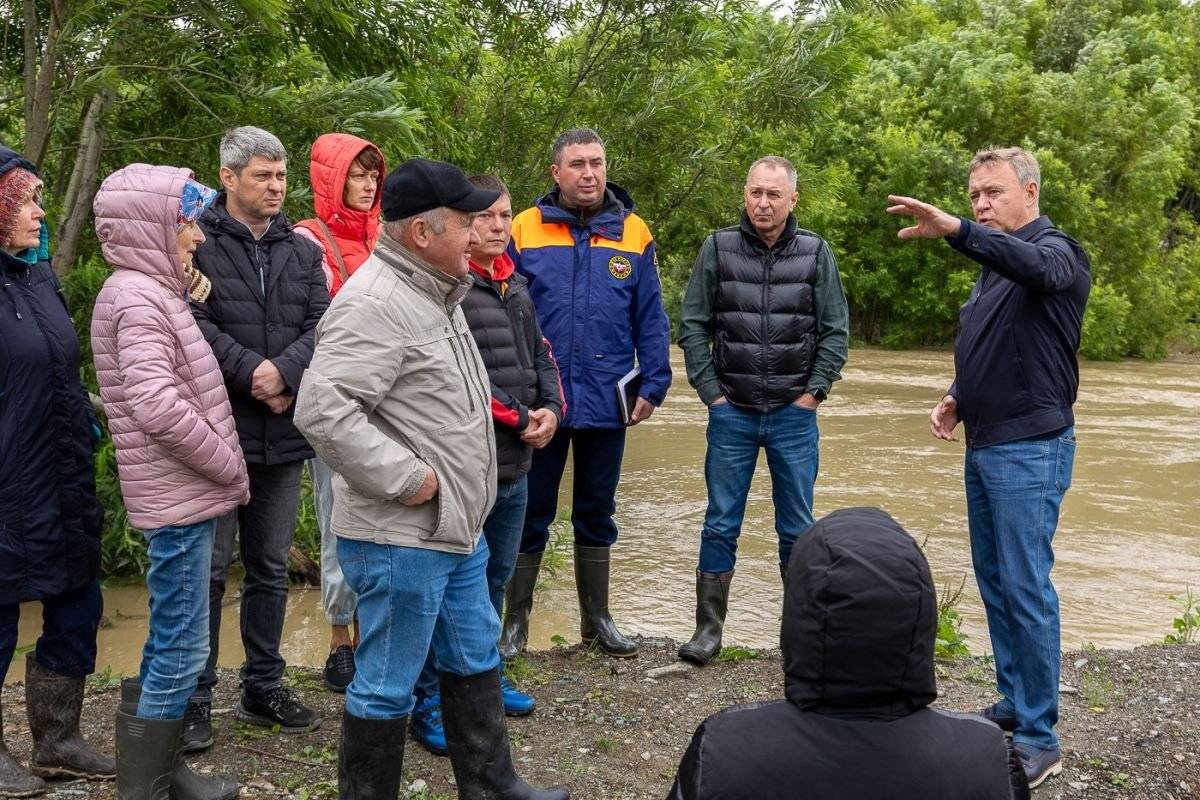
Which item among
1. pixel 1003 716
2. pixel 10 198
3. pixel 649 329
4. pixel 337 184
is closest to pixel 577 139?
pixel 649 329

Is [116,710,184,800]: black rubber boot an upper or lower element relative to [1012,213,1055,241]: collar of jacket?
lower

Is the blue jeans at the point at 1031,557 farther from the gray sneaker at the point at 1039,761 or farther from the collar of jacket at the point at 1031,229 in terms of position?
the collar of jacket at the point at 1031,229

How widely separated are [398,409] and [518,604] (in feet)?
6.97

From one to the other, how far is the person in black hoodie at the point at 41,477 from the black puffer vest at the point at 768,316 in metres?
2.53

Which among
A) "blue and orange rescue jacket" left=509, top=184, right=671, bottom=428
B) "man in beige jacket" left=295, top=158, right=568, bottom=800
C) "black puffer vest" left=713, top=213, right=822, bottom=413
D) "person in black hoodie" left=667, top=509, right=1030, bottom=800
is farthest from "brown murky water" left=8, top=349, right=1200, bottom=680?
"person in black hoodie" left=667, top=509, right=1030, bottom=800

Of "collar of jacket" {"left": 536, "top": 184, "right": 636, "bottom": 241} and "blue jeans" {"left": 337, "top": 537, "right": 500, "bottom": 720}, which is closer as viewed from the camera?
"blue jeans" {"left": 337, "top": 537, "right": 500, "bottom": 720}

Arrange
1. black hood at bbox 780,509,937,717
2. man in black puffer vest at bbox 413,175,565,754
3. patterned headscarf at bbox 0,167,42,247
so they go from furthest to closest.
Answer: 1. man in black puffer vest at bbox 413,175,565,754
2. patterned headscarf at bbox 0,167,42,247
3. black hood at bbox 780,509,937,717

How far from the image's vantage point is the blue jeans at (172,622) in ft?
10.6

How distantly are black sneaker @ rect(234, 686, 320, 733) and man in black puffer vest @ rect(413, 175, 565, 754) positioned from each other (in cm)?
40

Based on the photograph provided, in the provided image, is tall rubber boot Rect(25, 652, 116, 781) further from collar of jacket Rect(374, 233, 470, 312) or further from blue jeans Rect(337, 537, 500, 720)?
collar of jacket Rect(374, 233, 470, 312)

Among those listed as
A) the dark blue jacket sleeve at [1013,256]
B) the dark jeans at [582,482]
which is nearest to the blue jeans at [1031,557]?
the dark blue jacket sleeve at [1013,256]

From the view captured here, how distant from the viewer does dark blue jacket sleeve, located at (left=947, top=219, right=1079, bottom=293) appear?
3.52 meters

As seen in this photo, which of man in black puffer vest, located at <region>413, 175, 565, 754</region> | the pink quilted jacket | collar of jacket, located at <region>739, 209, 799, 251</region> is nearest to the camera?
the pink quilted jacket

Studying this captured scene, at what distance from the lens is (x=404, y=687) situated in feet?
9.99
